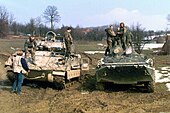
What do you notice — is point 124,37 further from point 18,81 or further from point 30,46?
point 18,81

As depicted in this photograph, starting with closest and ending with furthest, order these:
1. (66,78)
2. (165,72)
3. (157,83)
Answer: (66,78), (157,83), (165,72)

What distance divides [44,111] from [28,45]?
21.9 feet

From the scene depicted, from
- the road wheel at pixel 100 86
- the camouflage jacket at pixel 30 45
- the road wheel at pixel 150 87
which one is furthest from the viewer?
the camouflage jacket at pixel 30 45

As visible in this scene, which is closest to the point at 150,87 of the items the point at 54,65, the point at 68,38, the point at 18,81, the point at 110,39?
the point at 110,39

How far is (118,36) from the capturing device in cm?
1473

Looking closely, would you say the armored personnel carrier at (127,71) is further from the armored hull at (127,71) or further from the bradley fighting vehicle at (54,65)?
the bradley fighting vehicle at (54,65)

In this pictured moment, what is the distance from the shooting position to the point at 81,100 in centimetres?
1126

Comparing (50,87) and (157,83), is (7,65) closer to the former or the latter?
(50,87)

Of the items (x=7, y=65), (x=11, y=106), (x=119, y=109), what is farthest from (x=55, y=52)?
(x=119, y=109)

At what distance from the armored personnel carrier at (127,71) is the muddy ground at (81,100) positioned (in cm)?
41

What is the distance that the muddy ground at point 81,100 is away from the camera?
389 inches

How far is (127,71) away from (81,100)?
7.06 feet

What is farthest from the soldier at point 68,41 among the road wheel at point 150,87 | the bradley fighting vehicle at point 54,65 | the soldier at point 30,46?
the road wheel at point 150,87

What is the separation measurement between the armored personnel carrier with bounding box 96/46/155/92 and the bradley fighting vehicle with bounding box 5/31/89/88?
1.35 metres
